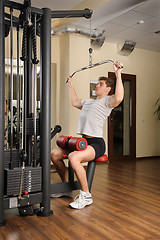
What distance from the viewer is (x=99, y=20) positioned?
4.63 meters

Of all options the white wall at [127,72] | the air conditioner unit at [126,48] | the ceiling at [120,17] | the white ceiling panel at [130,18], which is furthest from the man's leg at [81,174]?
the air conditioner unit at [126,48]

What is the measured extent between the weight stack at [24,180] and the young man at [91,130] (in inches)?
18.4

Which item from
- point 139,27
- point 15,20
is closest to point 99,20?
point 139,27

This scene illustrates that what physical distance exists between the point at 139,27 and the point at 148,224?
3785 mm

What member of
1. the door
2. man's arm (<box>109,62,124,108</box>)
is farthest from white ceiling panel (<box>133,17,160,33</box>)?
man's arm (<box>109,62,124,108</box>)

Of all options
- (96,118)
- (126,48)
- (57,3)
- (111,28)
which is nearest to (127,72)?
(126,48)

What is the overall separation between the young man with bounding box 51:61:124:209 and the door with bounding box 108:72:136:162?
9.50 feet

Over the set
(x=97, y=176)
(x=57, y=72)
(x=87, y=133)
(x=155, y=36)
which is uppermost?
(x=155, y=36)

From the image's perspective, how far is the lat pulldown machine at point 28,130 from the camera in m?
2.27

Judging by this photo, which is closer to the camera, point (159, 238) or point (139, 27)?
point (159, 238)

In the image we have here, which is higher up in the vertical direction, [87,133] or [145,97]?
[145,97]

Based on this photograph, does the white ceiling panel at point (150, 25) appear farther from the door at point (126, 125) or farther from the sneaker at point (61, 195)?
the sneaker at point (61, 195)

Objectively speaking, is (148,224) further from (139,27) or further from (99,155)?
(139,27)

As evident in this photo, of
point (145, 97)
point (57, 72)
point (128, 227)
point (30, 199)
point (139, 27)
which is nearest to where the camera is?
point (128, 227)
